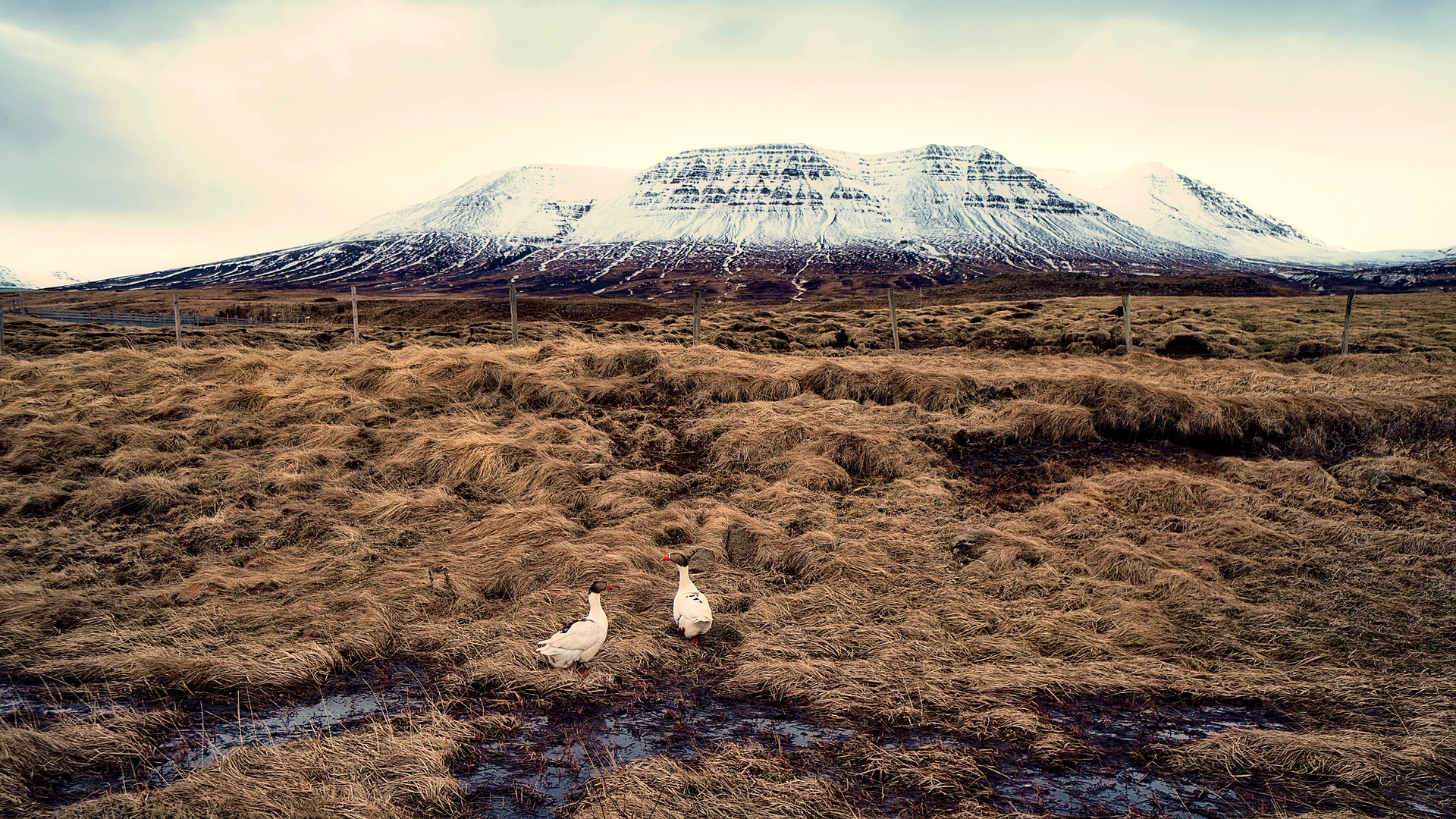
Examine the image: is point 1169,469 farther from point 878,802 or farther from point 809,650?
point 878,802

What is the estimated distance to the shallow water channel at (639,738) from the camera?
12.7 feet

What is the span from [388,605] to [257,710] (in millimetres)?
1378

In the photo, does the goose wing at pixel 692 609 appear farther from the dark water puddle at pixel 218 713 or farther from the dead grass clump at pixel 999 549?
the dead grass clump at pixel 999 549

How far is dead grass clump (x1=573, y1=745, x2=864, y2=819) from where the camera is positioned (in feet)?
12.3

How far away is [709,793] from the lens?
12.7 feet

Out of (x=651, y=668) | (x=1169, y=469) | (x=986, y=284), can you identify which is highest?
(x=986, y=284)

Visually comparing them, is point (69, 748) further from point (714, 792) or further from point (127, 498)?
point (127, 498)

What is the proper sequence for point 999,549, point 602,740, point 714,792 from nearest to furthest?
1. point 714,792
2. point 602,740
3. point 999,549

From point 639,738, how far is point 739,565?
2818 millimetres

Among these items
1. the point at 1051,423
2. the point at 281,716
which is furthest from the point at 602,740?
the point at 1051,423

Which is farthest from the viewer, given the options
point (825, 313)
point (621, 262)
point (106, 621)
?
point (621, 262)

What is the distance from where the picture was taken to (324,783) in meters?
3.93

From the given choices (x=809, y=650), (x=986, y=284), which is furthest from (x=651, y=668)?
(x=986, y=284)

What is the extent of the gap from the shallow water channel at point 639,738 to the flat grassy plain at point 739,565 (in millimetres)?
71
